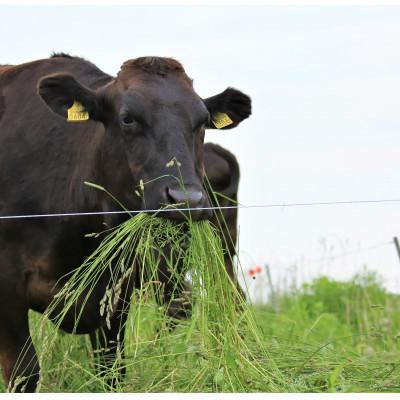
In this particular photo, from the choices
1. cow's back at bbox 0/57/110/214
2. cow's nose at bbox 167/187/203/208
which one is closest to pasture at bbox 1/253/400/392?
cow's nose at bbox 167/187/203/208

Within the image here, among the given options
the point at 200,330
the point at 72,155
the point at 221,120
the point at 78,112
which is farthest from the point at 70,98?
the point at 200,330

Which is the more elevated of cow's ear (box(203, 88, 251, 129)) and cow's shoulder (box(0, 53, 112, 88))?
cow's shoulder (box(0, 53, 112, 88))

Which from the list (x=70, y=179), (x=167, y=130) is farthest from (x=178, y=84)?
(x=70, y=179)

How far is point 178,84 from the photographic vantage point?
21.2 feet

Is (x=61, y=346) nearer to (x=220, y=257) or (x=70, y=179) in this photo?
(x=70, y=179)

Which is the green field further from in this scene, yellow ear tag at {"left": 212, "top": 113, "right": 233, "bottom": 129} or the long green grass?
yellow ear tag at {"left": 212, "top": 113, "right": 233, "bottom": 129}

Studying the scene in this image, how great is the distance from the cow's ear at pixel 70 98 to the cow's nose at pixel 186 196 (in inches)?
42.7

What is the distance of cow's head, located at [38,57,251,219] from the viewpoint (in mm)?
5836

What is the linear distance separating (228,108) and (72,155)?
99 centimetres

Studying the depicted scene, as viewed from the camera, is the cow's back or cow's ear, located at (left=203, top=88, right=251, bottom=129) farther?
cow's ear, located at (left=203, top=88, right=251, bottom=129)

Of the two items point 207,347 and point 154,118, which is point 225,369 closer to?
point 207,347

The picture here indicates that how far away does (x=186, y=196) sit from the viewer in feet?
18.4

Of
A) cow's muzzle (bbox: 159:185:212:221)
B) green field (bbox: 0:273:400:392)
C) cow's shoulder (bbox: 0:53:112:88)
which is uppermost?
cow's shoulder (bbox: 0:53:112:88)

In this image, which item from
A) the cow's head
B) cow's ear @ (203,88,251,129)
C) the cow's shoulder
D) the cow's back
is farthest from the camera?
the cow's shoulder
